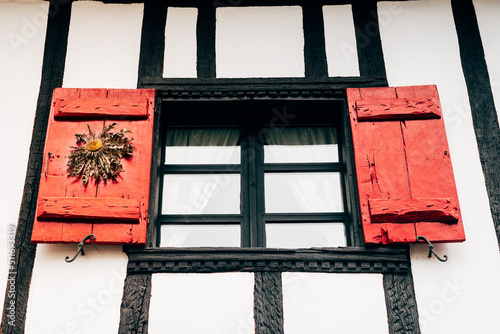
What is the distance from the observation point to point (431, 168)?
3.54 meters

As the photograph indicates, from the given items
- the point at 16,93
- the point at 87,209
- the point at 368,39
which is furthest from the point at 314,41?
the point at 16,93

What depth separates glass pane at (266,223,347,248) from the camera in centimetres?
369

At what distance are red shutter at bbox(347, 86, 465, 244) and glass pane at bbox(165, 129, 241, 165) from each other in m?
0.83

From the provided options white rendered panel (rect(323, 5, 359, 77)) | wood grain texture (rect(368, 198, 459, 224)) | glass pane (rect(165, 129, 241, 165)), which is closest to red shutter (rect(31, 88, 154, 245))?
glass pane (rect(165, 129, 241, 165))

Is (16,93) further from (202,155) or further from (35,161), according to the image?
(202,155)

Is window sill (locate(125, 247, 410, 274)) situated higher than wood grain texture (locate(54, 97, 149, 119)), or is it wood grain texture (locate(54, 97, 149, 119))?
wood grain texture (locate(54, 97, 149, 119))

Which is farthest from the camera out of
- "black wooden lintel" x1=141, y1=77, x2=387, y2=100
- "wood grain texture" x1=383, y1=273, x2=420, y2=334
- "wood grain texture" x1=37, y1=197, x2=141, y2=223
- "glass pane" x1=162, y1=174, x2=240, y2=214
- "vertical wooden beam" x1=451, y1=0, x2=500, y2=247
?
"black wooden lintel" x1=141, y1=77, x2=387, y2=100

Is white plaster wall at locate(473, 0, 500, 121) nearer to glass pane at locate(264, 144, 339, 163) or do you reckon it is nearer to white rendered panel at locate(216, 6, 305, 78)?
glass pane at locate(264, 144, 339, 163)

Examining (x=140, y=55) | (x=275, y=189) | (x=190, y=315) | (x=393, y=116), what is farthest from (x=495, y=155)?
(x=140, y=55)

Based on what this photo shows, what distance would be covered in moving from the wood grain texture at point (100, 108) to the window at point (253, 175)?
0.99 ft

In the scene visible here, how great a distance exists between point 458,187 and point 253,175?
1.27 metres

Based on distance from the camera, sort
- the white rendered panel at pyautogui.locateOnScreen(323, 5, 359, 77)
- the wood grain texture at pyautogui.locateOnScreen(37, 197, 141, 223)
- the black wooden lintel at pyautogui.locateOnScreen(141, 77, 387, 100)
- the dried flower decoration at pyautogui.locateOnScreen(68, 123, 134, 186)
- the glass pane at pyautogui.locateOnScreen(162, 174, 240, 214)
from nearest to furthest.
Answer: the wood grain texture at pyautogui.locateOnScreen(37, 197, 141, 223)
the dried flower decoration at pyautogui.locateOnScreen(68, 123, 134, 186)
the glass pane at pyautogui.locateOnScreen(162, 174, 240, 214)
the black wooden lintel at pyautogui.locateOnScreen(141, 77, 387, 100)
the white rendered panel at pyautogui.locateOnScreen(323, 5, 359, 77)

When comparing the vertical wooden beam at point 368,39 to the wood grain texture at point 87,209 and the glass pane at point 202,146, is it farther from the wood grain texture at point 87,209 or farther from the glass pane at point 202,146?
the wood grain texture at point 87,209

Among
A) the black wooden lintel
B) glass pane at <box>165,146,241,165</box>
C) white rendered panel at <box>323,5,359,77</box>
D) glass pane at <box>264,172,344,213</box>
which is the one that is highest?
white rendered panel at <box>323,5,359,77</box>
